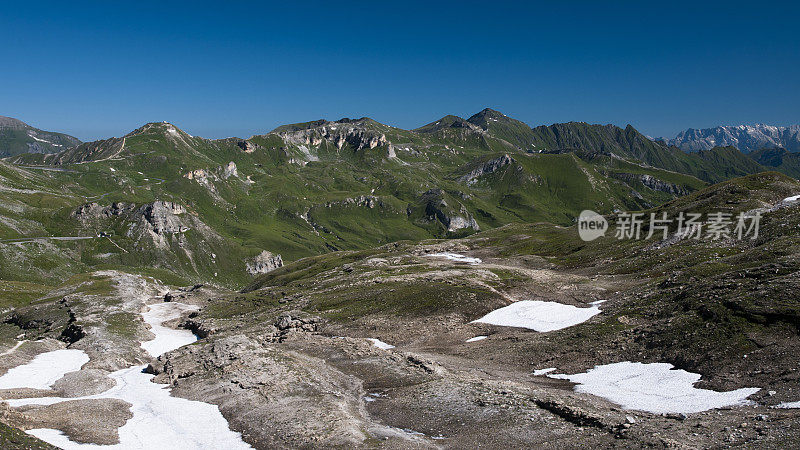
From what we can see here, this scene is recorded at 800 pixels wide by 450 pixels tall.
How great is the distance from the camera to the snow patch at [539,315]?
67.3 m

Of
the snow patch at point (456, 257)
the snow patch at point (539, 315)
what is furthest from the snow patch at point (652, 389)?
the snow patch at point (456, 257)

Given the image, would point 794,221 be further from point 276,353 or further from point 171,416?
point 171,416

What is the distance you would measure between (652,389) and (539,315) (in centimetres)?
3411

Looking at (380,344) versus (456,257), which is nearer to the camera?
(380,344)

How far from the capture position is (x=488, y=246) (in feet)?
614

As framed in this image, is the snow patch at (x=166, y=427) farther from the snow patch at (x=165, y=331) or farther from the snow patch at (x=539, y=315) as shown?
the snow patch at (x=539, y=315)

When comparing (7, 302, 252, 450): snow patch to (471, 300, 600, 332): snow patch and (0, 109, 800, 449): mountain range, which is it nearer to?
(0, 109, 800, 449): mountain range

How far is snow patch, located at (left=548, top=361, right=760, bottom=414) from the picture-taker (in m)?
34.0

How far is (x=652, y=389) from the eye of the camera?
127 feet

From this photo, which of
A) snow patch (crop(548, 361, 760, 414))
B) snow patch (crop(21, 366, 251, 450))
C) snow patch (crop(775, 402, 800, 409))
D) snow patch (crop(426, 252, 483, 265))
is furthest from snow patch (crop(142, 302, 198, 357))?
snow patch (crop(775, 402, 800, 409))

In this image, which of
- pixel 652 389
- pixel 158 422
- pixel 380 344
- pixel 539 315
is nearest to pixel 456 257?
pixel 539 315

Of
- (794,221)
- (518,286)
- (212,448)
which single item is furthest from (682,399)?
(794,221)

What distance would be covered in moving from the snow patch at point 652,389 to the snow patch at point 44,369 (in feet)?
229

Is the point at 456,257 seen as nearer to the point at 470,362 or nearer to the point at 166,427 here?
the point at 470,362
